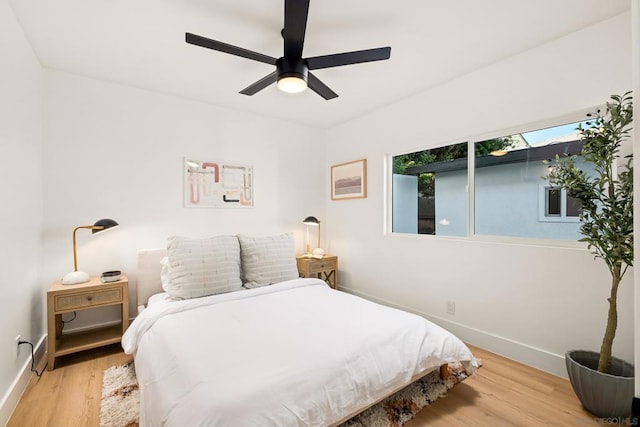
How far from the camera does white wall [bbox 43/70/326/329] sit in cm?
263

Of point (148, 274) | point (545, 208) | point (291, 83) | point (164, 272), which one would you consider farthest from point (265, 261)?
point (545, 208)

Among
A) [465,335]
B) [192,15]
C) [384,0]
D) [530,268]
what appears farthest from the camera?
[465,335]

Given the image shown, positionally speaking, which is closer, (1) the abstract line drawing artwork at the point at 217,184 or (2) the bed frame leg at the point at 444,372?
(2) the bed frame leg at the point at 444,372

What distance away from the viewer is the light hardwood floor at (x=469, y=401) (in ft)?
5.58

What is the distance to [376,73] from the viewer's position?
2.65m

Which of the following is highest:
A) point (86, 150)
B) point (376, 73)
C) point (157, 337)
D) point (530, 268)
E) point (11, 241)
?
point (376, 73)

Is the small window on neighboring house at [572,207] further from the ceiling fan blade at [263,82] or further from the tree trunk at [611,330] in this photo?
the ceiling fan blade at [263,82]

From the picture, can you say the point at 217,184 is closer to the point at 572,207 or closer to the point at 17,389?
the point at 17,389

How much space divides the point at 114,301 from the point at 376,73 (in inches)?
122

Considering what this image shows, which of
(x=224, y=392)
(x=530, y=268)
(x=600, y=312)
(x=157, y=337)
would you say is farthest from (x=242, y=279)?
(x=600, y=312)

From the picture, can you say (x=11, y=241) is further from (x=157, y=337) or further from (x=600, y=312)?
(x=600, y=312)

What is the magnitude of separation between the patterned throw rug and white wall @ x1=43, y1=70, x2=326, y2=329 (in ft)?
3.42

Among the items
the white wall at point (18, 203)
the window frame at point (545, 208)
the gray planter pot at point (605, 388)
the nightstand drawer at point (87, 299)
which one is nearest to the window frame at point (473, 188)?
the window frame at point (545, 208)

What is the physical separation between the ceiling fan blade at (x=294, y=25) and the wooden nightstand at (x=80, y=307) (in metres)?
2.39
